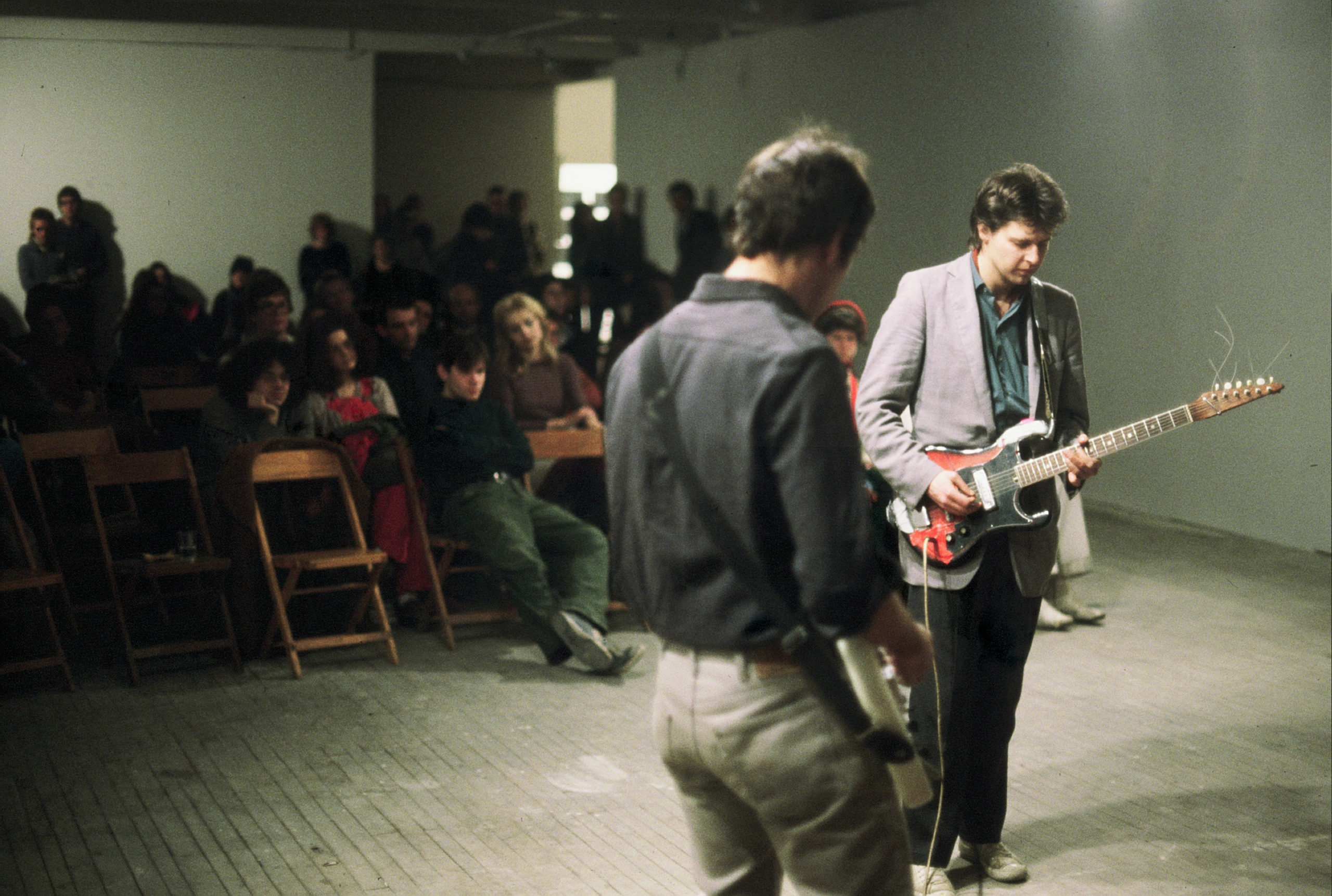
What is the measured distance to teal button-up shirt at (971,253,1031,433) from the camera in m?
2.97

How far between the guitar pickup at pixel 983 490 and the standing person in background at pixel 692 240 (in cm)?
884

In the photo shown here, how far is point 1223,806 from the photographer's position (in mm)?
3773

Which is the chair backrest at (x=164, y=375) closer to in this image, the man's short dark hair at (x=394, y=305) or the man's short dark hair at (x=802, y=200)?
the man's short dark hair at (x=394, y=305)

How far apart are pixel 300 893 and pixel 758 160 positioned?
2185 millimetres

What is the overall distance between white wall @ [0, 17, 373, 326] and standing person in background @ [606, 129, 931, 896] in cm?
508

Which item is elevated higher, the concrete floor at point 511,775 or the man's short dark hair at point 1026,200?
the man's short dark hair at point 1026,200

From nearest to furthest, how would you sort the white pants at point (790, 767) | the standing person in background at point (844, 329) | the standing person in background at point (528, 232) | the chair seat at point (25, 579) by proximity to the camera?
the white pants at point (790, 767)
the chair seat at point (25, 579)
the standing person in background at point (844, 329)
the standing person in background at point (528, 232)

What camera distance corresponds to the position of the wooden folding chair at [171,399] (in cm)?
632

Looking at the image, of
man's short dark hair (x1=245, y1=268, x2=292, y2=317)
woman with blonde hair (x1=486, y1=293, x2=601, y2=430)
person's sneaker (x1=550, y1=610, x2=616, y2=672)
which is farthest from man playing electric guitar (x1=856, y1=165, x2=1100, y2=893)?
man's short dark hair (x1=245, y1=268, x2=292, y2=317)

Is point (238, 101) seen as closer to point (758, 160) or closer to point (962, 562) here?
point (962, 562)

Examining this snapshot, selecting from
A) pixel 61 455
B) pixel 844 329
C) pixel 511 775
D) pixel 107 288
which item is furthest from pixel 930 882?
pixel 107 288

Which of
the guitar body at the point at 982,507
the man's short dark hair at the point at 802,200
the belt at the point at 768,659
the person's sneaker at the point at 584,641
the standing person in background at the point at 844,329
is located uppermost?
the man's short dark hair at the point at 802,200

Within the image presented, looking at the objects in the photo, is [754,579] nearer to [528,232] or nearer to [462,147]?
[528,232]

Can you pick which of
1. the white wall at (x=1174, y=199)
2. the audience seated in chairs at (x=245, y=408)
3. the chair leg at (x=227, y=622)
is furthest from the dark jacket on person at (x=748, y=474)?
the white wall at (x=1174, y=199)
